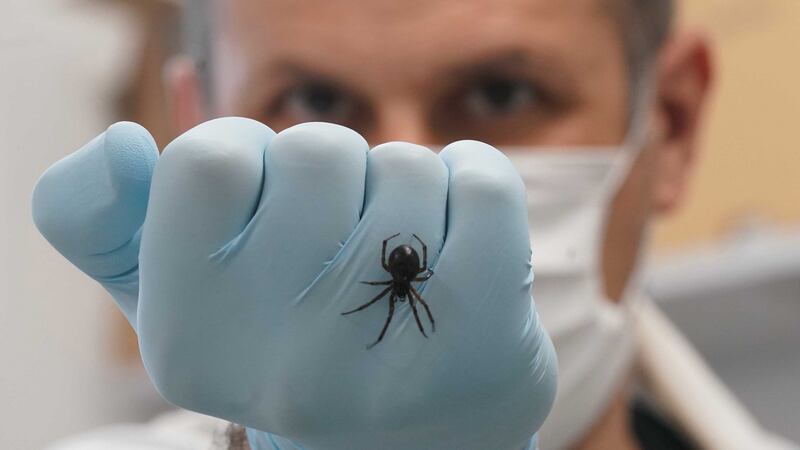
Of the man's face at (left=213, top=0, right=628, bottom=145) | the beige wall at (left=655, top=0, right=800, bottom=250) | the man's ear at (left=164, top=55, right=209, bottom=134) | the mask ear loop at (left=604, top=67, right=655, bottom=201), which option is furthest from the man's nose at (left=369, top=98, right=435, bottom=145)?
the beige wall at (left=655, top=0, right=800, bottom=250)

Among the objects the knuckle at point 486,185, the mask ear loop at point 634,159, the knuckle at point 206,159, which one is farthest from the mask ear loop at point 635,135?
the knuckle at point 206,159

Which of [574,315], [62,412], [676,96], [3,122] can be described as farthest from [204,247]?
[62,412]

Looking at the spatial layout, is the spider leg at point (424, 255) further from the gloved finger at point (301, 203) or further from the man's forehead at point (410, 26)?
the man's forehead at point (410, 26)

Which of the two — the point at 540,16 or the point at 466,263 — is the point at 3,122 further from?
the point at 466,263

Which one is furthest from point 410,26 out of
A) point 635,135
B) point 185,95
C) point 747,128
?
point 747,128

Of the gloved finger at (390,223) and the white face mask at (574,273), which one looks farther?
the white face mask at (574,273)

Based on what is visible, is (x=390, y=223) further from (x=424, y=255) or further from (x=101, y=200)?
(x=101, y=200)
